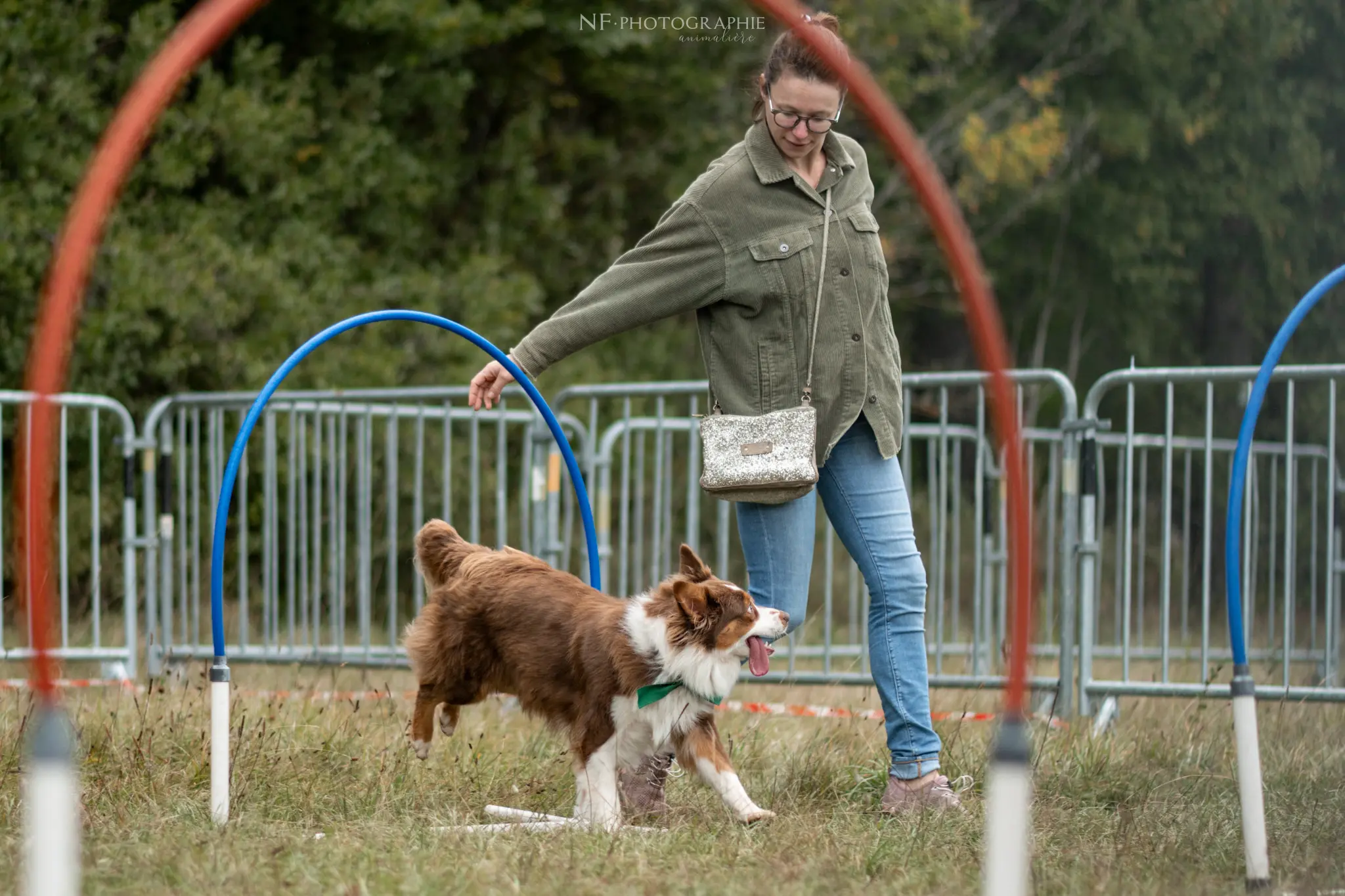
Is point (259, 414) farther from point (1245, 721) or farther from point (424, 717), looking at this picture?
point (1245, 721)

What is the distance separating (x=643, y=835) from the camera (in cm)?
414

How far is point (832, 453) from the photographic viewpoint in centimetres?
466

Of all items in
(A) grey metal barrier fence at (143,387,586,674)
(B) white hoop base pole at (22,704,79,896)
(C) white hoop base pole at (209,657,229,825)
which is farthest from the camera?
(A) grey metal barrier fence at (143,387,586,674)

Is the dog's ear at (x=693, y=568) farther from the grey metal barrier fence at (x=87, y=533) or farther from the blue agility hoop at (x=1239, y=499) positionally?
the grey metal barrier fence at (x=87, y=533)

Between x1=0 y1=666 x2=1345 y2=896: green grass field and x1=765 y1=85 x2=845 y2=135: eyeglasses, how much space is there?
1.95 m

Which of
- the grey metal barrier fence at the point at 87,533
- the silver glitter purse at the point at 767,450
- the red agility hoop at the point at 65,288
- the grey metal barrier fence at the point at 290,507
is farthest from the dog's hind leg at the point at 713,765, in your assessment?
the grey metal barrier fence at the point at 87,533

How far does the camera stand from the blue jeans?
463 cm

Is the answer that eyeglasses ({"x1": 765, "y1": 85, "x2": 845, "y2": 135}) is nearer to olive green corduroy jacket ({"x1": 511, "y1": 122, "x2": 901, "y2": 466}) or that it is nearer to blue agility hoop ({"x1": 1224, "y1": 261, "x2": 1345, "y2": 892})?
olive green corduroy jacket ({"x1": 511, "y1": 122, "x2": 901, "y2": 466})

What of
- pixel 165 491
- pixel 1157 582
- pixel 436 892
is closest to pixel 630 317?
pixel 436 892

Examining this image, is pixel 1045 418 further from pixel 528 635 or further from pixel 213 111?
pixel 528 635

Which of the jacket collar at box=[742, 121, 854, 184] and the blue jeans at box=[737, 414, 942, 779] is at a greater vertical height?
the jacket collar at box=[742, 121, 854, 184]

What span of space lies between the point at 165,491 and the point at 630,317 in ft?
16.0

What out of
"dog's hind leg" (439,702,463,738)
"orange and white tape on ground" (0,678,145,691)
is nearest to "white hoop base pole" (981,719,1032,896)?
"dog's hind leg" (439,702,463,738)

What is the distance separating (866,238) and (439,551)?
1837 millimetres
